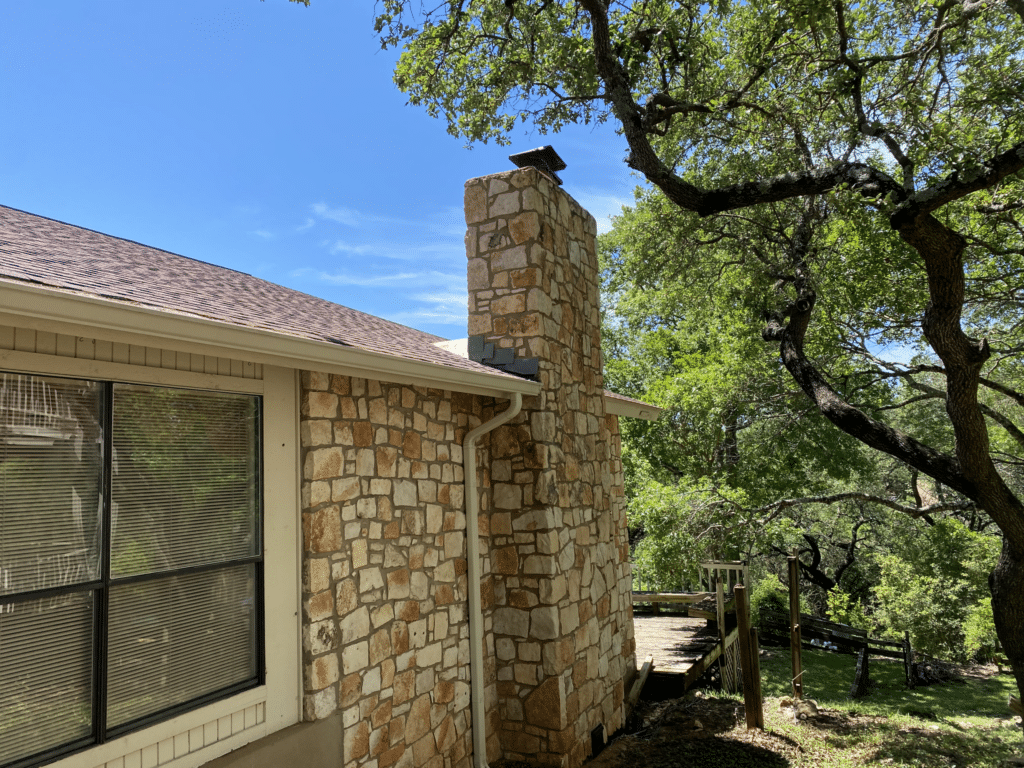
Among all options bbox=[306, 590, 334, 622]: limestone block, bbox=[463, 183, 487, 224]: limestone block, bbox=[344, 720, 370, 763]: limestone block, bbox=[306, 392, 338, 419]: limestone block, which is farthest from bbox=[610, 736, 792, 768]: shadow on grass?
bbox=[463, 183, 487, 224]: limestone block

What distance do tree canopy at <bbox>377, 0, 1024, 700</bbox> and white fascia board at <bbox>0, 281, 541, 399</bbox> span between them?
17.0 feet

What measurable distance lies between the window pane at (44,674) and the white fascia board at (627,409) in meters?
5.84

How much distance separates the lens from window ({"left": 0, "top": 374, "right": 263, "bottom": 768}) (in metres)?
2.59

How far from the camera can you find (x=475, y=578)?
5348 millimetres

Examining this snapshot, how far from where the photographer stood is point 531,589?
5.66m

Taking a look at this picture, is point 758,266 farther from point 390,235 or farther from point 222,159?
point 390,235

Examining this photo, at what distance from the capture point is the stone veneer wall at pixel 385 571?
3951mm

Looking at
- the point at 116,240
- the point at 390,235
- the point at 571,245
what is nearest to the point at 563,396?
the point at 571,245

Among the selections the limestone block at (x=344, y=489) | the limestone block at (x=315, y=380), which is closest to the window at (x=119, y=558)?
the limestone block at (x=315, y=380)

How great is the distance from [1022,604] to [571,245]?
713 cm

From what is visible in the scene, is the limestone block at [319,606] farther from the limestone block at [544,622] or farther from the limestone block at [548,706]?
the limestone block at [548,706]

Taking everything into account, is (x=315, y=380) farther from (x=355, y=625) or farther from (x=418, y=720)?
(x=418, y=720)

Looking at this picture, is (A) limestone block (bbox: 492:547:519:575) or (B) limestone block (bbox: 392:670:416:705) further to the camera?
(A) limestone block (bbox: 492:547:519:575)

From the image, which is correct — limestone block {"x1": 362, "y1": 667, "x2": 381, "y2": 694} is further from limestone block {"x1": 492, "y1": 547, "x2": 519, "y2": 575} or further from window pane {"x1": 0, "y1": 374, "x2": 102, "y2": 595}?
window pane {"x1": 0, "y1": 374, "x2": 102, "y2": 595}
